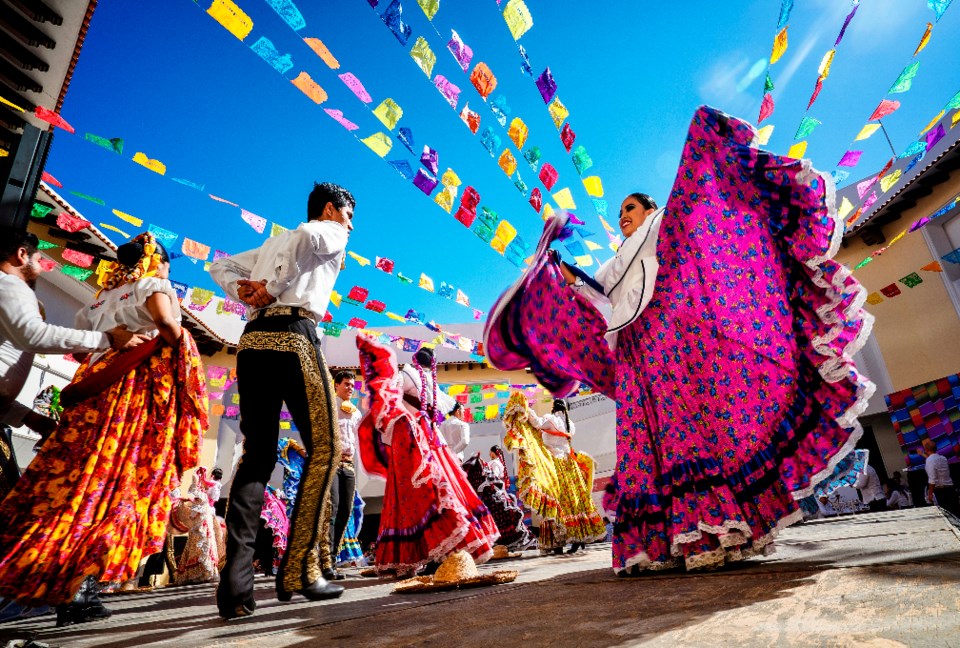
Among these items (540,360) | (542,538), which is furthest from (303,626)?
(542,538)

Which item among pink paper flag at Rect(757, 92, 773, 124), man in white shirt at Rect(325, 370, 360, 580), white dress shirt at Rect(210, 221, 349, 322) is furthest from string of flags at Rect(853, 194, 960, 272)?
white dress shirt at Rect(210, 221, 349, 322)

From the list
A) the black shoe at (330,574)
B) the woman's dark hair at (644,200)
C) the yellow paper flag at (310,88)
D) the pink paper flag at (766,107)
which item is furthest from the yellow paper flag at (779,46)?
the black shoe at (330,574)

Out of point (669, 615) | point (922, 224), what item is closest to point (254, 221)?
point (669, 615)

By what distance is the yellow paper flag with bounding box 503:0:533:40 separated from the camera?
3580 millimetres

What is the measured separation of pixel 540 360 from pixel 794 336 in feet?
4.10

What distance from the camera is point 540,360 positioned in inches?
118

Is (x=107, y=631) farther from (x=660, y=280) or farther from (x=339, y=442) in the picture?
(x=660, y=280)

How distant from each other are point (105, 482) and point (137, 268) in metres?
0.98

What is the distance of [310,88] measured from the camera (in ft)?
12.2

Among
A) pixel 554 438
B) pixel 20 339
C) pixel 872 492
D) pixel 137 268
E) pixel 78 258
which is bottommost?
pixel 872 492

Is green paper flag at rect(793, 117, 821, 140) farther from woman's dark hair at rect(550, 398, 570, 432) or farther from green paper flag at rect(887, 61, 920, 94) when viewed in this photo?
woman's dark hair at rect(550, 398, 570, 432)

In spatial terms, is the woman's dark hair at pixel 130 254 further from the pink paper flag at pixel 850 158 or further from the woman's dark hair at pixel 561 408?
the pink paper flag at pixel 850 158

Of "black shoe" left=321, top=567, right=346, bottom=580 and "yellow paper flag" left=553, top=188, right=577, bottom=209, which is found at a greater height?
"yellow paper flag" left=553, top=188, right=577, bottom=209

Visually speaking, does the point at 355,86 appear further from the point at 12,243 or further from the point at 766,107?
the point at 766,107
